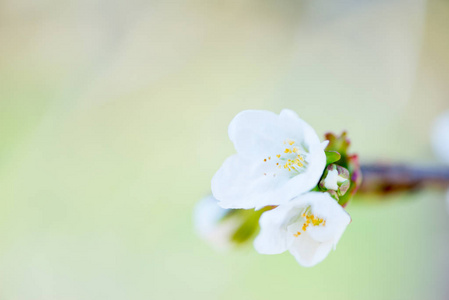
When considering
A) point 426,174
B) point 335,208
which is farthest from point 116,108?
point 335,208

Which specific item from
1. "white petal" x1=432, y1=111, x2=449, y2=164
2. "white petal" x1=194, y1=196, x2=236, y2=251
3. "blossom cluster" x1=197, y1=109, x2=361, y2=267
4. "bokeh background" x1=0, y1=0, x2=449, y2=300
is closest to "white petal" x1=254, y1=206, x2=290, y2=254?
"blossom cluster" x1=197, y1=109, x2=361, y2=267

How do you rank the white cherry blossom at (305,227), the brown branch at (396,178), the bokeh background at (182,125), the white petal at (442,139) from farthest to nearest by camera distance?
the bokeh background at (182,125) → the white petal at (442,139) → the brown branch at (396,178) → the white cherry blossom at (305,227)

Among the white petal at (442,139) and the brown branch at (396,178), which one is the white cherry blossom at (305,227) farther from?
the white petal at (442,139)

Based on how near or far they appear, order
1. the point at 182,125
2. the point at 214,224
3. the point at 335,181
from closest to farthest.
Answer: the point at 335,181, the point at 214,224, the point at 182,125

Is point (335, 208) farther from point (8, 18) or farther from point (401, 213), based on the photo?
point (8, 18)

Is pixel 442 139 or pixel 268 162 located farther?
pixel 442 139

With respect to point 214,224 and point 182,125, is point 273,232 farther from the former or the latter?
point 182,125

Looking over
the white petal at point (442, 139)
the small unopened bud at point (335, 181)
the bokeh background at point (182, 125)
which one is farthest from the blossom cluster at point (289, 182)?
the bokeh background at point (182, 125)

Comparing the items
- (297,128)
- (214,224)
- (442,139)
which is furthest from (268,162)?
(442,139)
